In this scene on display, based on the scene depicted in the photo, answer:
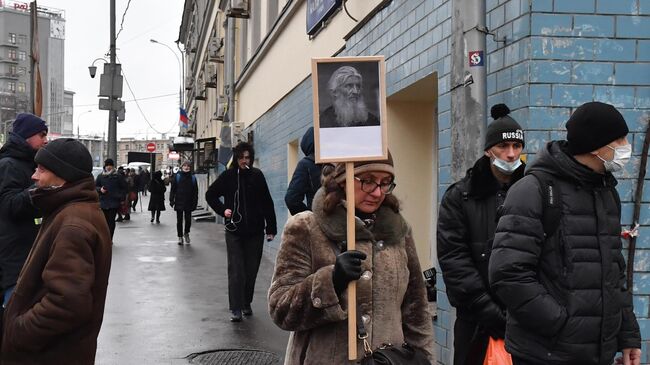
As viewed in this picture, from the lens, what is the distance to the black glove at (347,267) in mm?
2707

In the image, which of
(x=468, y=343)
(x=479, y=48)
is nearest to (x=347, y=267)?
(x=468, y=343)

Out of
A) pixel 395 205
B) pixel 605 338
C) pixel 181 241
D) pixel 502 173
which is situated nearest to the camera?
pixel 605 338

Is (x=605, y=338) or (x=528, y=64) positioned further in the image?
(x=528, y=64)

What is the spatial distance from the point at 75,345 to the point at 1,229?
209 centimetres

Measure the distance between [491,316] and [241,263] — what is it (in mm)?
4623

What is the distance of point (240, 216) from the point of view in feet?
25.6

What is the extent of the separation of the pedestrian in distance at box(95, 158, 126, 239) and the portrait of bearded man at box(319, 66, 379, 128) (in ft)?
35.7

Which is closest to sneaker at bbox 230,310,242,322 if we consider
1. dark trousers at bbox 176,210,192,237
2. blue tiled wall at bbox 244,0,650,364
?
blue tiled wall at bbox 244,0,650,364

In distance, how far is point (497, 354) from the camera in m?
3.48

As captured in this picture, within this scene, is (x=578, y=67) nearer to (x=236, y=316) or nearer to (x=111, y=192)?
(x=236, y=316)

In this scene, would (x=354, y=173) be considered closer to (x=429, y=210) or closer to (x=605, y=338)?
(x=605, y=338)

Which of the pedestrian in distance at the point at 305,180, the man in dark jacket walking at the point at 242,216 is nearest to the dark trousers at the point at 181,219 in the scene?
the man in dark jacket walking at the point at 242,216

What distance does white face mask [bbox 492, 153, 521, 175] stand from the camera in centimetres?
382

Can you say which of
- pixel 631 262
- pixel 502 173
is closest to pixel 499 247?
pixel 502 173
